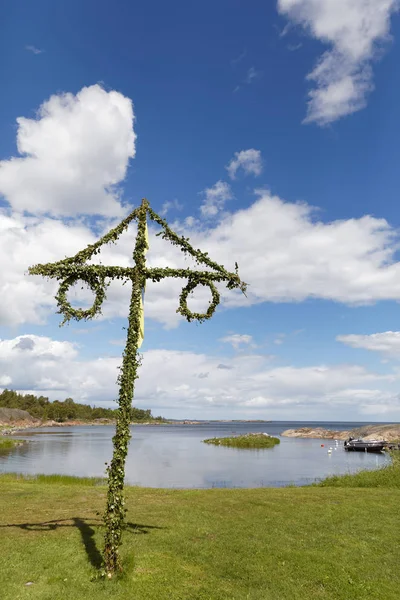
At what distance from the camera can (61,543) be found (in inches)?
473

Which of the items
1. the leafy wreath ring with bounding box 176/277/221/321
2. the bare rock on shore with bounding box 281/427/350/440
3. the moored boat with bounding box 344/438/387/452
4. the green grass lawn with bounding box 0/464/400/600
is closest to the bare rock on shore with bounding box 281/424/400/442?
the bare rock on shore with bounding box 281/427/350/440

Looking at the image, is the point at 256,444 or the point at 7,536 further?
the point at 256,444

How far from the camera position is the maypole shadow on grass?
1017 centimetres

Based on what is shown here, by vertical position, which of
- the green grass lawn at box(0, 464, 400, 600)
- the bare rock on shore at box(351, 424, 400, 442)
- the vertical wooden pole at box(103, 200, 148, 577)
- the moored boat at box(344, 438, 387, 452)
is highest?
the vertical wooden pole at box(103, 200, 148, 577)

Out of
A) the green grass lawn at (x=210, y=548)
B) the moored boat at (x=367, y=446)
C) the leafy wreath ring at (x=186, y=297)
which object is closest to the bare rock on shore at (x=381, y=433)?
the moored boat at (x=367, y=446)

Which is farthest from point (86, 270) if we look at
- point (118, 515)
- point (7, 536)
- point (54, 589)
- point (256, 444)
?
point (256, 444)

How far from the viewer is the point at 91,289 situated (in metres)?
12.1

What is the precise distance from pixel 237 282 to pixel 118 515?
7.23 m

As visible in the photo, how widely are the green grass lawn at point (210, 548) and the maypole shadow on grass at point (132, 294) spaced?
126 cm

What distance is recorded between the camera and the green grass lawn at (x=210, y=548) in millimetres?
9461

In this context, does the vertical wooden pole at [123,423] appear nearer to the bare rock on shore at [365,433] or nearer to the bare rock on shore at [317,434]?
the bare rock on shore at [365,433]

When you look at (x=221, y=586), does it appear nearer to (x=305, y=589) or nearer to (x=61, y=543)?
(x=305, y=589)

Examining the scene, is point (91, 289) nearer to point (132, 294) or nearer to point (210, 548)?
A: point (132, 294)

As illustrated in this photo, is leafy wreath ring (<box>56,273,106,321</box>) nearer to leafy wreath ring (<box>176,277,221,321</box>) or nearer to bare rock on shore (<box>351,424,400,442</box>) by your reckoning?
leafy wreath ring (<box>176,277,221,321</box>)
